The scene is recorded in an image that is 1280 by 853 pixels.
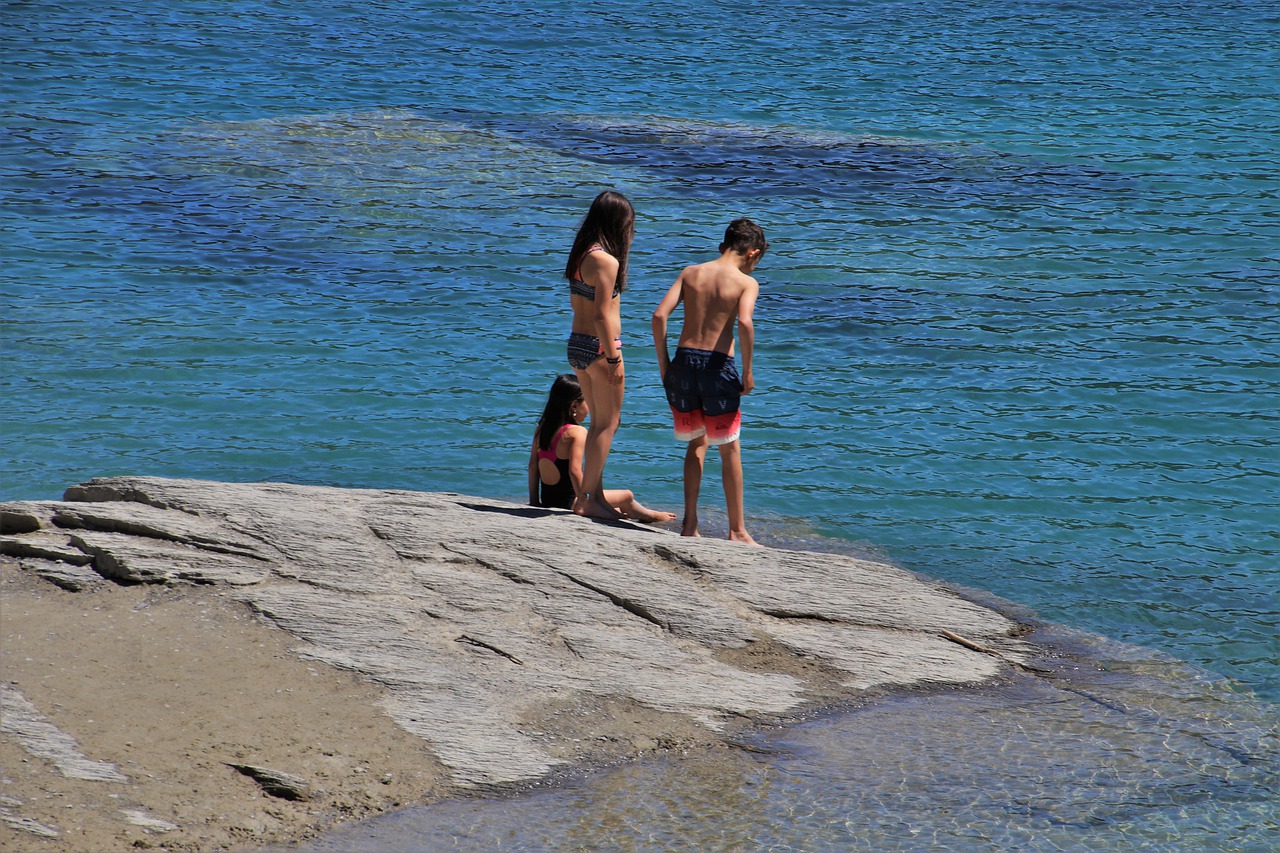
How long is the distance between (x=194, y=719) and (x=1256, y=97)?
68.8ft

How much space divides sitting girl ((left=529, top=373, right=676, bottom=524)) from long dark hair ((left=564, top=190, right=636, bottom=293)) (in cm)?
78

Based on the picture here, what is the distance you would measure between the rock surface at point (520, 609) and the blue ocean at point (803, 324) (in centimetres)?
31

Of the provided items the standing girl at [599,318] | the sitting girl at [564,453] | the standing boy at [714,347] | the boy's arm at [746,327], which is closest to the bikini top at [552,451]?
the sitting girl at [564,453]

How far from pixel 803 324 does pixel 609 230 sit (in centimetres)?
634

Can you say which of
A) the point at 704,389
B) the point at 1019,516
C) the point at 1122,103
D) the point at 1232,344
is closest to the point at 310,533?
the point at 704,389

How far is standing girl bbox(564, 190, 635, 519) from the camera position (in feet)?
21.9

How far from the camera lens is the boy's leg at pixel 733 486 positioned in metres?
7.17

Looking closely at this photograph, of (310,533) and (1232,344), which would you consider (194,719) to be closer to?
(310,533)

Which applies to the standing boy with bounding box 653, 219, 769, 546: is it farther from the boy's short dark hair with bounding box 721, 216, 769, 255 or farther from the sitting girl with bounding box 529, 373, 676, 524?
the sitting girl with bounding box 529, 373, 676, 524

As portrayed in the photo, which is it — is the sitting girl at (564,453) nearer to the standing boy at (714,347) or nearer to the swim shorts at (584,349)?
the swim shorts at (584,349)

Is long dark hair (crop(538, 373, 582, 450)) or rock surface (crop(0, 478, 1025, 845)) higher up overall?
long dark hair (crop(538, 373, 582, 450))

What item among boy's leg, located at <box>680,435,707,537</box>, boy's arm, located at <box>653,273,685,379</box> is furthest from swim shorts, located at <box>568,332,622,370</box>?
boy's leg, located at <box>680,435,707,537</box>

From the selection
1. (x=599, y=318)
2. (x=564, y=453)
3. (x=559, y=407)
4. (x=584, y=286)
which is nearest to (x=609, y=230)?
(x=584, y=286)

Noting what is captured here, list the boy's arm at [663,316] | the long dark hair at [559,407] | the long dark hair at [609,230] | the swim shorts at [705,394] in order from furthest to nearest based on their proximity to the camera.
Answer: the long dark hair at [559,407], the swim shorts at [705,394], the boy's arm at [663,316], the long dark hair at [609,230]
